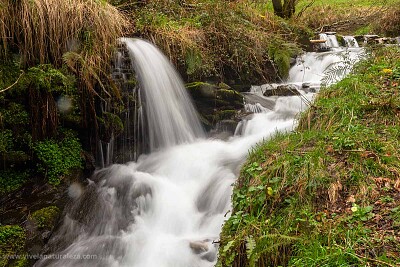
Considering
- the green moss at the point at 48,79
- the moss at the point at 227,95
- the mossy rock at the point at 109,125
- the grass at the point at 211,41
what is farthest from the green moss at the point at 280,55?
the green moss at the point at 48,79

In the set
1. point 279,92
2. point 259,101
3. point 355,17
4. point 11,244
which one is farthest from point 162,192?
point 355,17

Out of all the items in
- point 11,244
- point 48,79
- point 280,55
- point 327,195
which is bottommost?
point 11,244

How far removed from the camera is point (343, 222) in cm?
278

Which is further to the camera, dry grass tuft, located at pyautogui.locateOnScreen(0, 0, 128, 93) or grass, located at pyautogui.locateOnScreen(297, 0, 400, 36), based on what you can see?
grass, located at pyautogui.locateOnScreen(297, 0, 400, 36)

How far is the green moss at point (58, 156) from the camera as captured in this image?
5.07 metres

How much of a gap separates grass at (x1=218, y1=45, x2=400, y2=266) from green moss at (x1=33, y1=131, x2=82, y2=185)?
275 centimetres

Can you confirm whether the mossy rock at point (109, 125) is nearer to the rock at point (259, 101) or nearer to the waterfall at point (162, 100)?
the waterfall at point (162, 100)

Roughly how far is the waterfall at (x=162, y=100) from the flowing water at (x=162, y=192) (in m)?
0.02

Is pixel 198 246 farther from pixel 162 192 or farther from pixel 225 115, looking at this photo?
pixel 225 115

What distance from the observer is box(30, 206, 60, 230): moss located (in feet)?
14.7

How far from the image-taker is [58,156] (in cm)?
521

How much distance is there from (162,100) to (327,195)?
14.4 ft

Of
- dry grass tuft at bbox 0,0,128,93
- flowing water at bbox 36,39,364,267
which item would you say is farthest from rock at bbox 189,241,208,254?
dry grass tuft at bbox 0,0,128,93

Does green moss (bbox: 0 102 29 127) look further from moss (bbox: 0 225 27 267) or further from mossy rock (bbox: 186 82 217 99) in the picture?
mossy rock (bbox: 186 82 217 99)
